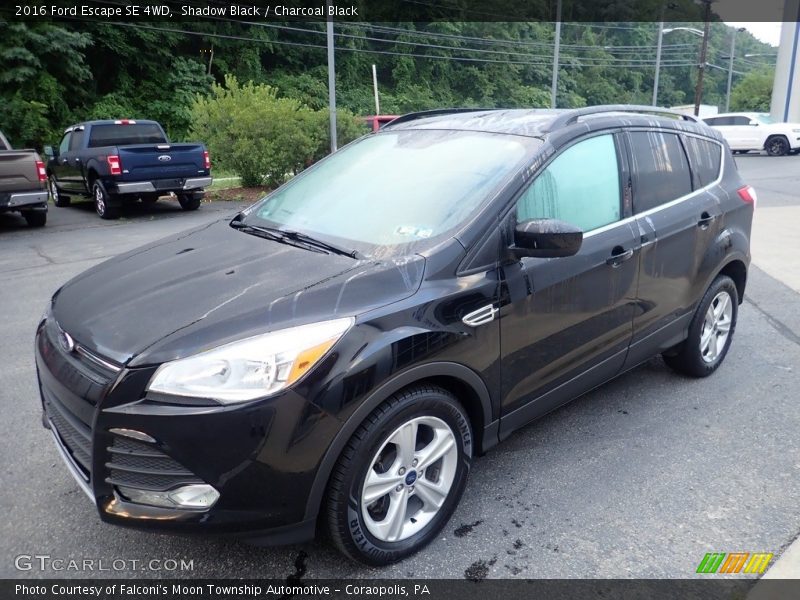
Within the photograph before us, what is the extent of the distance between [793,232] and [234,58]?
3566 cm

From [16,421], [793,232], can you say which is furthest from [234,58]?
[16,421]

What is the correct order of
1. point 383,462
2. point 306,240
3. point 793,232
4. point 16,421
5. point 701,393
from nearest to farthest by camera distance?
point 383,462
point 306,240
point 16,421
point 701,393
point 793,232

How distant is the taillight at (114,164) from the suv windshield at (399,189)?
900 centimetres

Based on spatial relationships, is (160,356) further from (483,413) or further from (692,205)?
(692,205)

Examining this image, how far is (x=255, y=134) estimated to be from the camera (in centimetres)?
1548

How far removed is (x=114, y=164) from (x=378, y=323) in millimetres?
10708

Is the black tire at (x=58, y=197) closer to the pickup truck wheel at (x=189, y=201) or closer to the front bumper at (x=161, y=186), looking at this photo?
the pickup truck wheel at (x=189, y=201)

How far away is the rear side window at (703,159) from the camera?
4.04 m

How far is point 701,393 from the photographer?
4109mm

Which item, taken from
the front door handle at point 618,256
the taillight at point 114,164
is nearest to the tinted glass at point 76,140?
the taillight at point 114,164

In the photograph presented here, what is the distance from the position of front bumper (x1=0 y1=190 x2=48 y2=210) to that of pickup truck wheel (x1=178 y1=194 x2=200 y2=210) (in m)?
3.05

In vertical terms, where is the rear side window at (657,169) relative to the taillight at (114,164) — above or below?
above

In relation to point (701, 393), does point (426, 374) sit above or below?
above

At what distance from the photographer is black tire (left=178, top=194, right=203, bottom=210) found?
43.0 ft
